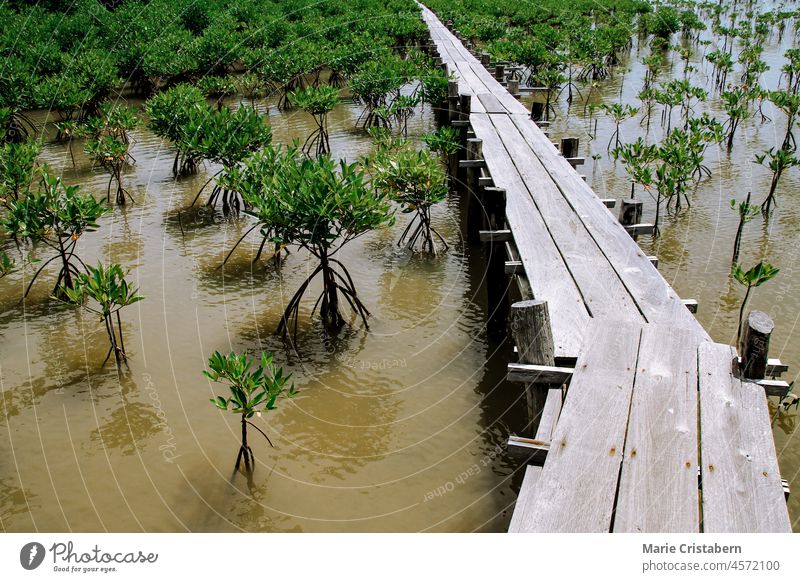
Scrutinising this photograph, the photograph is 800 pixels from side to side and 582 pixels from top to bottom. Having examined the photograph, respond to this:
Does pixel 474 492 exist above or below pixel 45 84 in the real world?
below

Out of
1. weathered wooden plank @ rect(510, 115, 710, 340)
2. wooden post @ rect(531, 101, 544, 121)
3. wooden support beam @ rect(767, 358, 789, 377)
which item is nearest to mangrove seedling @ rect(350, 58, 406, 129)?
wooden post @ rect(531, 101, 544, 121)

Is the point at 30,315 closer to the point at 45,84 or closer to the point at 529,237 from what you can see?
the point at 529,237

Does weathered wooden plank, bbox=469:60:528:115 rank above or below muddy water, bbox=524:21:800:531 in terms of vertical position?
above

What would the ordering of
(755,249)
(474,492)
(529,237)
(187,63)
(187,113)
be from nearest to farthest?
(474,492) → (529,237) → (755,249) → (187,113) → (187,63)

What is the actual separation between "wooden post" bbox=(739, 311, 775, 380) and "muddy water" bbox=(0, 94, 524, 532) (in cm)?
222

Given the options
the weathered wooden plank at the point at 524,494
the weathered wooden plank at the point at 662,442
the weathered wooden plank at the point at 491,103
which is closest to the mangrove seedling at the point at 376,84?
the weathered wooden plank at the point at 491,103

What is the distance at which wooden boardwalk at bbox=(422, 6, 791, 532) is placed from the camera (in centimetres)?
365

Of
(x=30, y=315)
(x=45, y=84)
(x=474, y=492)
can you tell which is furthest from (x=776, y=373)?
(x=45, y=84)

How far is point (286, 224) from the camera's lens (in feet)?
26.3

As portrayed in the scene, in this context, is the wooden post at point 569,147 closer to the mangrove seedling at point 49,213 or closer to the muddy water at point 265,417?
the muddy water at point 265,417

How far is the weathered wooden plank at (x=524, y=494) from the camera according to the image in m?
3.62

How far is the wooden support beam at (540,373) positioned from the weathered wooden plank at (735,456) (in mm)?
900

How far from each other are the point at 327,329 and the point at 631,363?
4.30 metres

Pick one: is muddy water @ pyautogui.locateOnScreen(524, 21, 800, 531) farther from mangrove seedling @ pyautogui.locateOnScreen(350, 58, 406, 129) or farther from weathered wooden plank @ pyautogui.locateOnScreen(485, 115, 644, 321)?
mangrove seedling @ pyautogui.locateOnScreen(350, 58, 406, 129)
